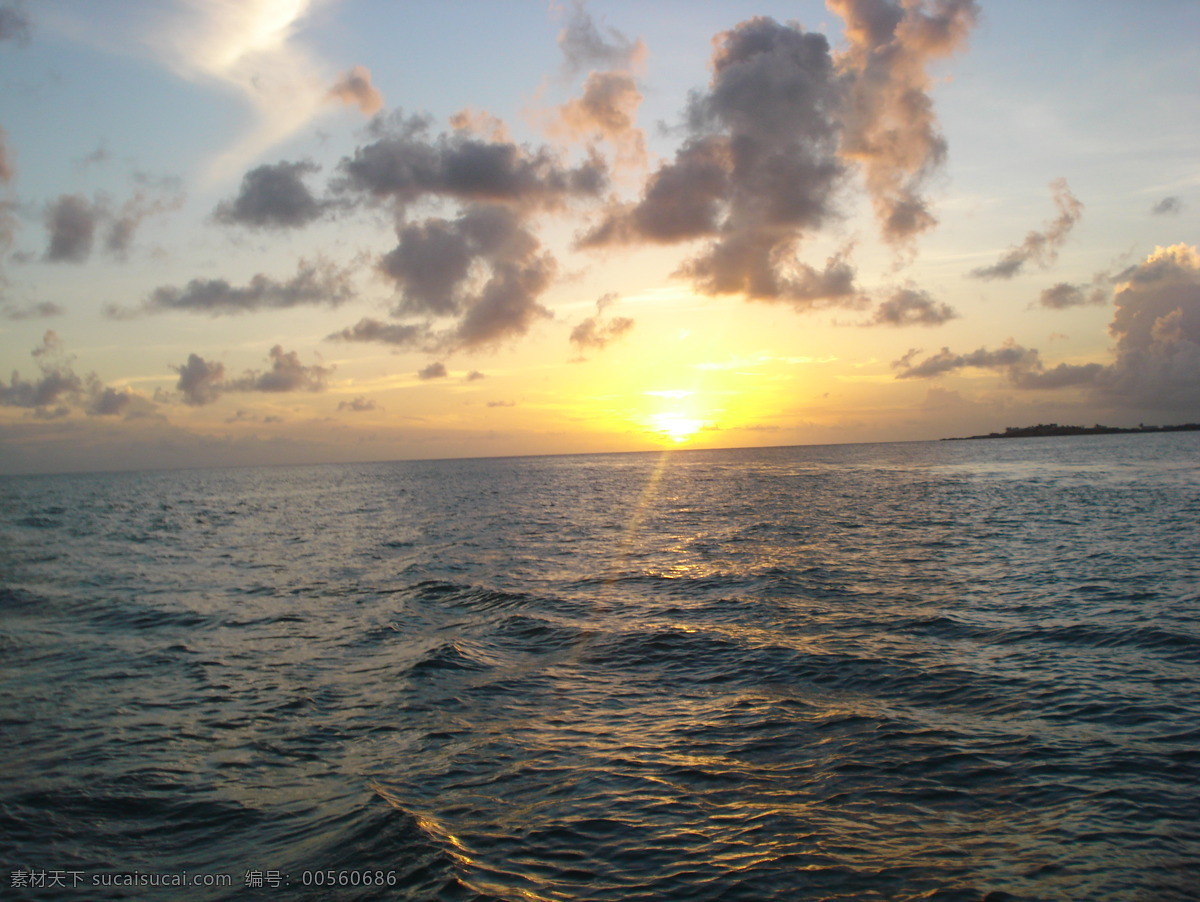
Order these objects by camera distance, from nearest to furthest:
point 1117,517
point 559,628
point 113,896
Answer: point 113,896
point 559,628
point 1117,517

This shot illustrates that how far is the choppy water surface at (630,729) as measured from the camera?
1007cm

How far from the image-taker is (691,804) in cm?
1176

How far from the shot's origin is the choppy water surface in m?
10.1

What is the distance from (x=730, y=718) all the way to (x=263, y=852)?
9478 mm

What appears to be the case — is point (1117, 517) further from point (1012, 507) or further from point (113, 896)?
point (113, 896)

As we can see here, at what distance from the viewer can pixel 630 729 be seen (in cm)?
1531

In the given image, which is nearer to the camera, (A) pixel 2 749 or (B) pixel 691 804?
(B) pixel 691 804

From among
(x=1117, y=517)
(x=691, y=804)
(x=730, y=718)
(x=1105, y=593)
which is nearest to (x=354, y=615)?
(x=730, y=718)

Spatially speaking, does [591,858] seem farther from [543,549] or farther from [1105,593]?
[543,549]

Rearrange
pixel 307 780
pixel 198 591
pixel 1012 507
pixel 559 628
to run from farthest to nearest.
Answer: pixel 1012 507 → pixel 198 591 → pixel 559 628 → pixel 307 780

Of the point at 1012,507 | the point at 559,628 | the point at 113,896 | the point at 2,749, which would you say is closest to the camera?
the point at 113,896

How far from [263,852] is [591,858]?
198 inches

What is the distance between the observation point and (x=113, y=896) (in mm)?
9648

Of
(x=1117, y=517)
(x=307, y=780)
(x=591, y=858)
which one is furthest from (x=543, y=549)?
(x=1117, y=517)
